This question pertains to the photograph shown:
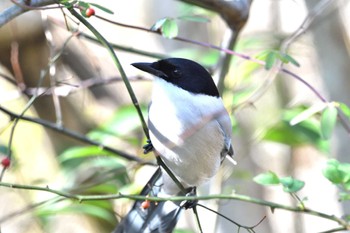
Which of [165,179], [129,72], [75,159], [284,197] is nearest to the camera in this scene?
[165,179]

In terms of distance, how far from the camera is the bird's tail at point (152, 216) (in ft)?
10.8

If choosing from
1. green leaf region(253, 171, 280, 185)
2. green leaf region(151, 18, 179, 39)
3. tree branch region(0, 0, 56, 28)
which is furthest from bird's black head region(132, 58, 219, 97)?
green leaf region(253, 171, 280, 185)

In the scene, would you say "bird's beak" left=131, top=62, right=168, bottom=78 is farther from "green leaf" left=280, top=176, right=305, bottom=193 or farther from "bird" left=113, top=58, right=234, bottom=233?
"green leaf" left=280, top=176, right=305, bottom=193

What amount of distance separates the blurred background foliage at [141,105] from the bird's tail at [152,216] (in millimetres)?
156

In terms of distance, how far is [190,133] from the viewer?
2777 mm

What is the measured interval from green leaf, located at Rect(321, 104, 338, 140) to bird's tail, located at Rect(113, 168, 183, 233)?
3.14 feet

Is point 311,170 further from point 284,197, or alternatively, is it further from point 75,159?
point 75,159

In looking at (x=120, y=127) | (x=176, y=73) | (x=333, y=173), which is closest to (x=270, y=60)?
(x=176, y=73)

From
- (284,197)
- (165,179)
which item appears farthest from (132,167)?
(284,197)

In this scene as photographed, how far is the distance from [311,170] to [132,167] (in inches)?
118

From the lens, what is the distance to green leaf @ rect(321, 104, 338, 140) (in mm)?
2478

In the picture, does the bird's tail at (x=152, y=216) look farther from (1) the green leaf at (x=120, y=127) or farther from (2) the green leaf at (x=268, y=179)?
(2) the green leaf at (x=268, y=179)

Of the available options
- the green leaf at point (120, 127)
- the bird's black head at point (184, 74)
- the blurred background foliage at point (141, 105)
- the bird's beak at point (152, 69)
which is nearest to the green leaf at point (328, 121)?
the blurred background foliage at point (141, 105)

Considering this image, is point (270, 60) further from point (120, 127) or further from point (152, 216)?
point (120, 127)
